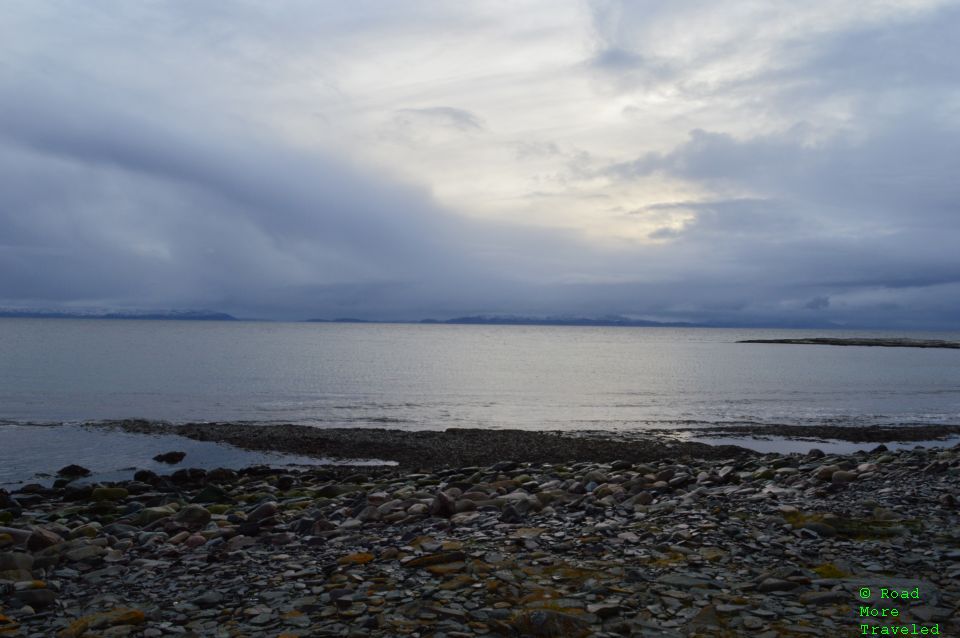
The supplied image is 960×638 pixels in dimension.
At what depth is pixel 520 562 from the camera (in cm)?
761

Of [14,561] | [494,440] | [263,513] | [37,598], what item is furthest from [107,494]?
[494,440]

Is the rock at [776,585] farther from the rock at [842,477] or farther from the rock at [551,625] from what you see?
the rock at [842,477]

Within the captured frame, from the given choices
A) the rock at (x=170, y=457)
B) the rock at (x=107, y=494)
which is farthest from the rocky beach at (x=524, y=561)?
the rock at (x=170, y=457)

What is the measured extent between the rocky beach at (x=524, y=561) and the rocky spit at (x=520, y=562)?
31 mm

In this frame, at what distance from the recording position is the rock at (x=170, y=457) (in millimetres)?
20859

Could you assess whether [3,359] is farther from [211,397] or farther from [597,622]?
[597,622]

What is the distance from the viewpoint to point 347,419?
3070cm

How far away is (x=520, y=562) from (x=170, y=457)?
56.1ft

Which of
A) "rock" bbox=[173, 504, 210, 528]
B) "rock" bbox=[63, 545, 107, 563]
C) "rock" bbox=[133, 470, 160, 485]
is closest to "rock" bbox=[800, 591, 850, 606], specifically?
"rock" bbox=[63, 545, 107, 563]

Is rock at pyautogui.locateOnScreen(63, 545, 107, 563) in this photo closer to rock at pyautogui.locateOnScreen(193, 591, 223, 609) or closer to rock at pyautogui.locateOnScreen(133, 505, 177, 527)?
rock at pyautogui.locateOnScreen(133, 505, 177, 527)

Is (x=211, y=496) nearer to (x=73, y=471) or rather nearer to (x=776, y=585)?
(x=73, y=471)

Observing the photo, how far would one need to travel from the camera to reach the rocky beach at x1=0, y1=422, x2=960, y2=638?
605cm

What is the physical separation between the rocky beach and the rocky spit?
0.03 m

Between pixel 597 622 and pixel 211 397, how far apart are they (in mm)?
36029
